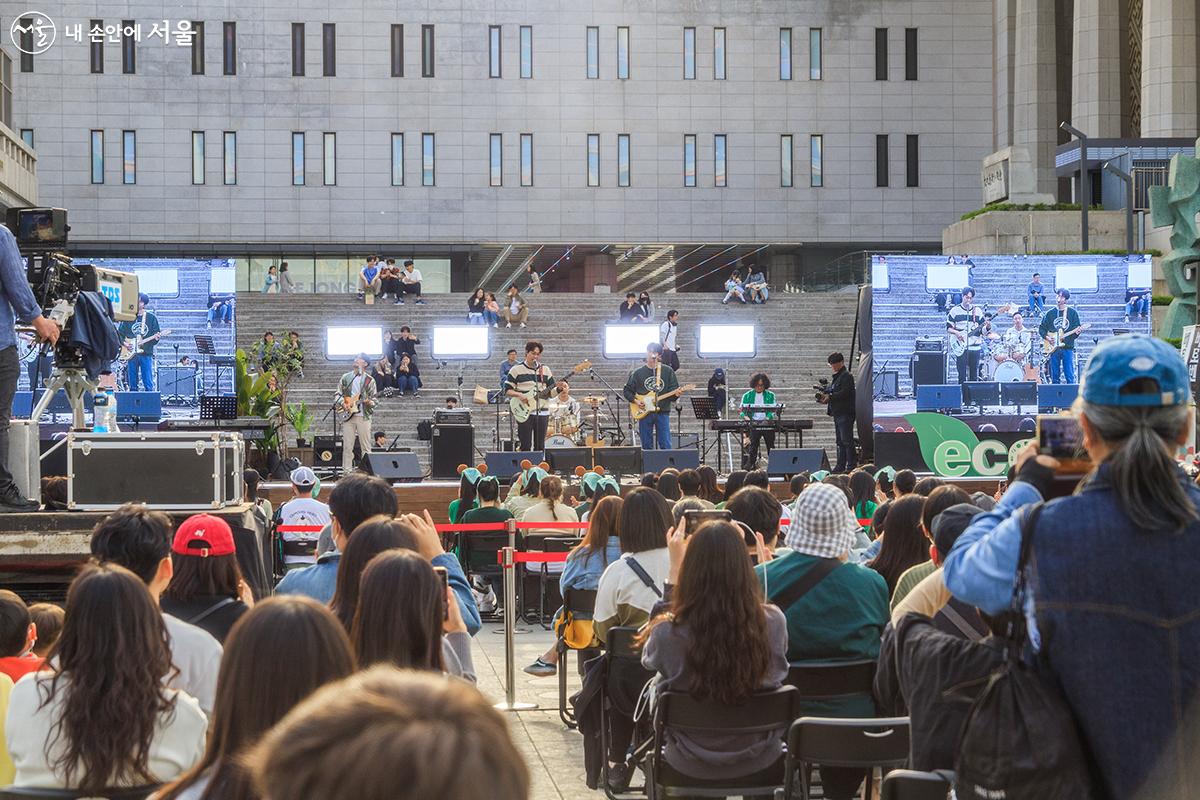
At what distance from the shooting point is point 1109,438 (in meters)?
3.22

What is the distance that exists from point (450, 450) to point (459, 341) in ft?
31.7

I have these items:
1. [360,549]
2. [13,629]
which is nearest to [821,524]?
[360,549]

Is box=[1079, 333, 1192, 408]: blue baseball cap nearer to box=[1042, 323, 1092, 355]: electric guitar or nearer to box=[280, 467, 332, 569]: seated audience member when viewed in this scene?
box=[280, 467, 332, 569]: seated audience member

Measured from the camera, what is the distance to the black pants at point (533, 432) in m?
24.9

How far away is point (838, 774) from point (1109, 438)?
2998mm

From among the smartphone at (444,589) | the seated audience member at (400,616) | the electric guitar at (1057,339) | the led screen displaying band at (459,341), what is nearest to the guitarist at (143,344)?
the led screen displaying band at (459,341)

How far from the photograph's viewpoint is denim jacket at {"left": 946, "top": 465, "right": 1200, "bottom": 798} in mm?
3020

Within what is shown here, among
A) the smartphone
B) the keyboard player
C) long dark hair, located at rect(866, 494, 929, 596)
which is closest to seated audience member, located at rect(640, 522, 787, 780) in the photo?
the smartphone

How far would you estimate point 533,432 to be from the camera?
25000 mm

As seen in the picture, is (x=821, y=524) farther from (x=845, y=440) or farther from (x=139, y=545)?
(x=845, y=440)

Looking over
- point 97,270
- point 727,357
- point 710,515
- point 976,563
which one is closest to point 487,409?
point 727,357

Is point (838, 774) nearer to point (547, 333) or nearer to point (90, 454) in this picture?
point (90, 454)

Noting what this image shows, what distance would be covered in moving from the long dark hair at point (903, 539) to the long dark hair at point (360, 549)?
2500 mm

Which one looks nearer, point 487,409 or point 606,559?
point 606,559
